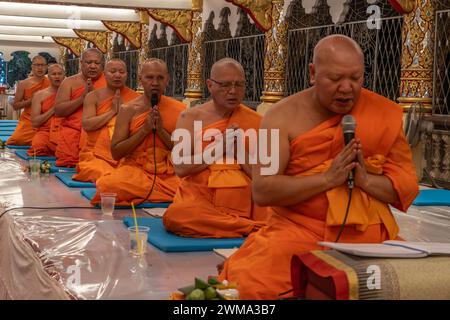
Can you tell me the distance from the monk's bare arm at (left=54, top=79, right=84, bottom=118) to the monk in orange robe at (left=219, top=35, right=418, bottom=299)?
5.55 metres

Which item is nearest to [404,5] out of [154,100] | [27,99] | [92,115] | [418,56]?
[418,56]

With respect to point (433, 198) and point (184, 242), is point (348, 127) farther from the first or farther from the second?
point (433, 198)

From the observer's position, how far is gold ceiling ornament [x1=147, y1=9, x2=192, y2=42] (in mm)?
11654

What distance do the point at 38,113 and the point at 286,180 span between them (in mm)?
7204

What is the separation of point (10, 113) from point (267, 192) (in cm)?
1904

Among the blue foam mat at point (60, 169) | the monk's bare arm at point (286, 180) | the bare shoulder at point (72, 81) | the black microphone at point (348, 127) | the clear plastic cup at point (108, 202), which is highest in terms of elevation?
the bare shoulder at point (72, 81)

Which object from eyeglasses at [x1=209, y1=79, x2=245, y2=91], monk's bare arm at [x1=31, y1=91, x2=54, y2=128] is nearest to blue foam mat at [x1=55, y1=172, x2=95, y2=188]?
monk's bare arm at [x1=31, y1=91, x2=54, y2=128]

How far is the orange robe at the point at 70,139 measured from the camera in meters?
8.37

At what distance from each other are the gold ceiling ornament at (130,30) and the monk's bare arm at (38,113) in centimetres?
475

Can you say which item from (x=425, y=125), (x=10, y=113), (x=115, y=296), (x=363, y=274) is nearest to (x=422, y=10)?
(x=425, y=125)

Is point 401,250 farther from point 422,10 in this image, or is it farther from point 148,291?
point 422,10

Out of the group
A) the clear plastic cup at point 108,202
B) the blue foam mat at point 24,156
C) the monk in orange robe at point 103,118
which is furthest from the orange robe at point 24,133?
the clear plastic cup at point 108,202

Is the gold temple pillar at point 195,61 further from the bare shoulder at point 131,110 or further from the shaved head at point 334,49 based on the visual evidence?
the shaved head at point 334,49
